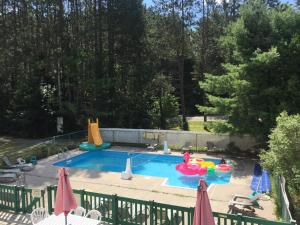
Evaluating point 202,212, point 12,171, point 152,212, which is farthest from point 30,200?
point 202,212

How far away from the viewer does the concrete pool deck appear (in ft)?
41.7

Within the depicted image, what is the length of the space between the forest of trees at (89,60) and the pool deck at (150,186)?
11.0 m

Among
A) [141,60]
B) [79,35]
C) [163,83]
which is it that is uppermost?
[79,35]

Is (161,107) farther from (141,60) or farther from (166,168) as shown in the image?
(166,168)

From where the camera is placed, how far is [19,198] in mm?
11102

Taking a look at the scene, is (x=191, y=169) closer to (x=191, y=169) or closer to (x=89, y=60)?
(x=191, y=169)

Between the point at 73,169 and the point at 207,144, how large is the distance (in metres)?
8.23

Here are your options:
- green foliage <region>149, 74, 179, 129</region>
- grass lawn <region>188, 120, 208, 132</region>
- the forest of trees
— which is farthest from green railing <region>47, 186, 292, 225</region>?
grass lawn <region>188, 120, 208, 132</region>

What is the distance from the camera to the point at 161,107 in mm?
31703

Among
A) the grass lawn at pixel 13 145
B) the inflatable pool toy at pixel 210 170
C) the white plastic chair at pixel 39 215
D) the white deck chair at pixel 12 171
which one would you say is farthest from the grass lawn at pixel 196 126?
the white plastic chair at pixel 39 215

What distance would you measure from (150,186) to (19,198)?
5.69 m

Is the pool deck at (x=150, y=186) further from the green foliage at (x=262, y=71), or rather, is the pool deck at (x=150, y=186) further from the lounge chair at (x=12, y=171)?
the green foliage at (x=262, y=71)

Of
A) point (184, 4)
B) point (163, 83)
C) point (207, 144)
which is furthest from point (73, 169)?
point (184, 4)

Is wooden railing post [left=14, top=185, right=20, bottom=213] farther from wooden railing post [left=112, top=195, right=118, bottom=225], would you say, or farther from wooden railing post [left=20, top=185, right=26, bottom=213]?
wooden railing post [left=112, top=195, right=118, bottom=225]
